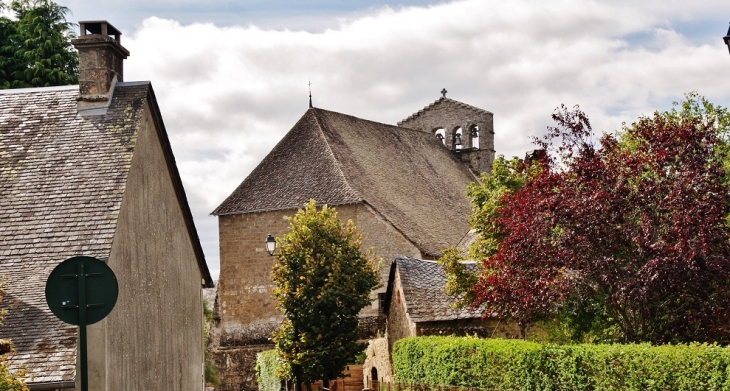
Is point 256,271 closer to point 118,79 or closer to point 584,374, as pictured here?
point 118,79

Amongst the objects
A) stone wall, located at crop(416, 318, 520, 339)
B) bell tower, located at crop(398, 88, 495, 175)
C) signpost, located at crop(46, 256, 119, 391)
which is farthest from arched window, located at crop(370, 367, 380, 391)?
bell tower, located at crop(398, 88, 495, 175)

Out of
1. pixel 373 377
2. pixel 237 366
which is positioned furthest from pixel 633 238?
pixel 237 366

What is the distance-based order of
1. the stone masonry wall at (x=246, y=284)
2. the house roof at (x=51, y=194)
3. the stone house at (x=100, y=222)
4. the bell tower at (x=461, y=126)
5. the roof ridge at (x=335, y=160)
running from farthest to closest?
the bell tower at (x=461, y=126)
the stone masonry wall at (x=246, y=284)
the roof ridge at (x=335, y=160)
the stone house at (x=100, y=222)
the house roof at (x=51, y=194)

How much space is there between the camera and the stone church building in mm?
37656

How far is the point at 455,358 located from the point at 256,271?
66.6 feet

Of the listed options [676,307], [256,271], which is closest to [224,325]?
[256,271]

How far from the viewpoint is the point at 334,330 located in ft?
93.9

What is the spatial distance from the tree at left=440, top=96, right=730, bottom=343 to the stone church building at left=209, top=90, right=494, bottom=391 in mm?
16042

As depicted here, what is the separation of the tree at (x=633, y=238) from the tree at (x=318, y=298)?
9232 millimetres

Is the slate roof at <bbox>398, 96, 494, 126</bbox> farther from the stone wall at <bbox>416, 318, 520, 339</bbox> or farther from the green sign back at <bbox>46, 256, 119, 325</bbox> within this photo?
the green sign back at <bbox>46, 256, 119, 325</bbox>

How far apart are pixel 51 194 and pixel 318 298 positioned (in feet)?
38.9

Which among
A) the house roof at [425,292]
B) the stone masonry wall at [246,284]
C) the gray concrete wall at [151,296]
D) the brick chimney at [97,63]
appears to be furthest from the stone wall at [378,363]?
the brick chimney at [97,63]

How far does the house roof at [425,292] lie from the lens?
2544 centimetres

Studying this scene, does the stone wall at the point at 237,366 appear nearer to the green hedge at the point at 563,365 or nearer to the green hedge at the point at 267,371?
the green hedge at the point at 267,371
